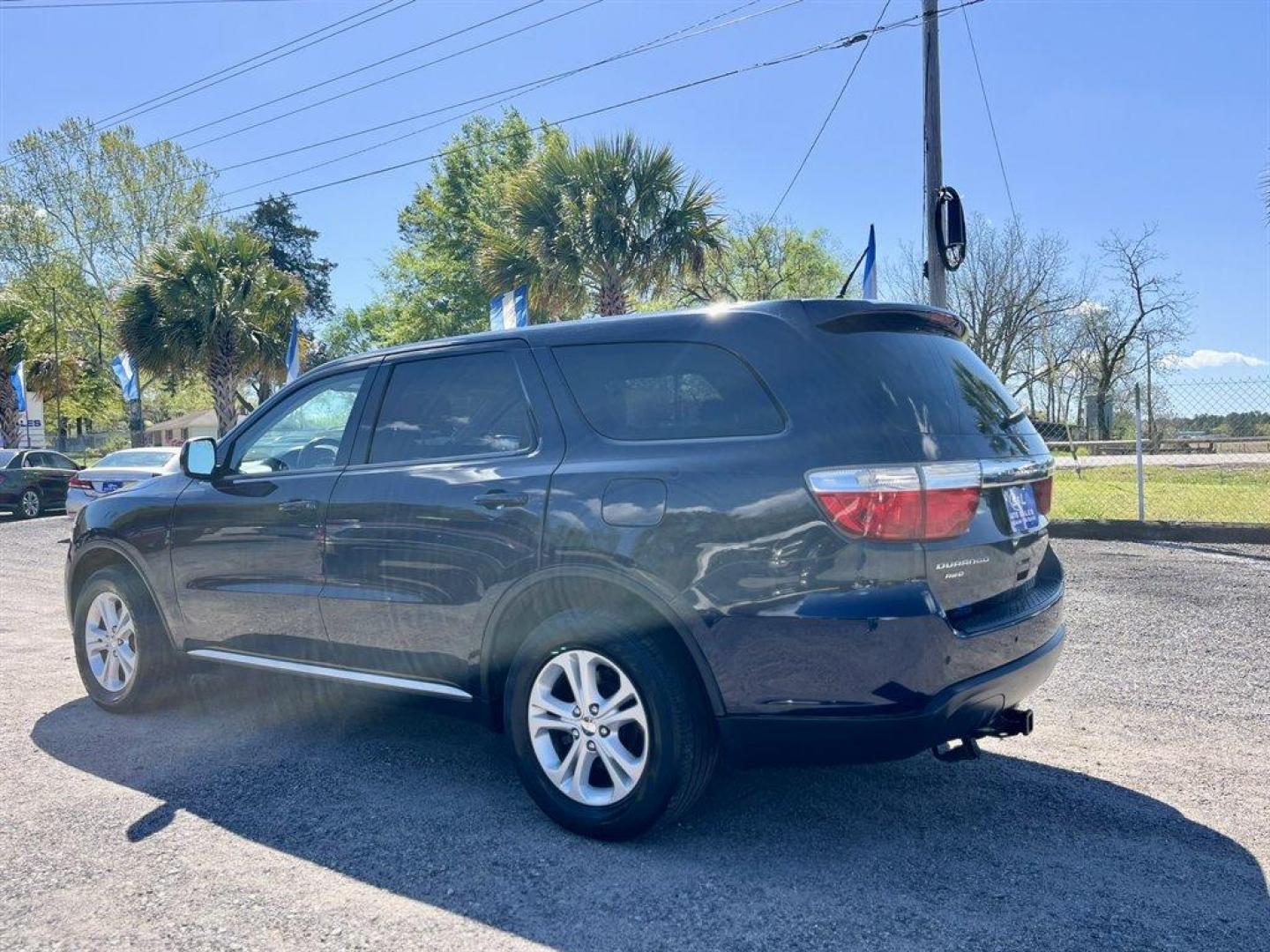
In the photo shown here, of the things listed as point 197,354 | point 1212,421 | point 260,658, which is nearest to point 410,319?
point 197,354

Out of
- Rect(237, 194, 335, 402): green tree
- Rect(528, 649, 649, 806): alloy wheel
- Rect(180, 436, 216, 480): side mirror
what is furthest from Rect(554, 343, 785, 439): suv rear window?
Rect(237, 194, 335, 402): green tree

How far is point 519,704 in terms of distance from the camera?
348 cm

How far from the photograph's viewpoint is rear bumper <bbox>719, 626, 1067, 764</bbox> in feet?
9.57

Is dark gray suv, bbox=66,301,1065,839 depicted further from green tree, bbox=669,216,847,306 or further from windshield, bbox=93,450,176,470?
green tree, bbox=669,216,847,306

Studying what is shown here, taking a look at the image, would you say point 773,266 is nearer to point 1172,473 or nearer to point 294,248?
point 1172,473

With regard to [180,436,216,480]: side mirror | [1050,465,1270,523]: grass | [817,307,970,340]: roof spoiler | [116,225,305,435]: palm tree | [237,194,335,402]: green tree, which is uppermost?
[237,194,335,402]: green tree

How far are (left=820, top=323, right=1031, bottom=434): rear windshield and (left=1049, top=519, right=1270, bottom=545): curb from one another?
782cm

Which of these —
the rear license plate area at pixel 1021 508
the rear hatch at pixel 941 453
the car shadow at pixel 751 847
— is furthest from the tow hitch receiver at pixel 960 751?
the rear license plate area at pixel 1021 508

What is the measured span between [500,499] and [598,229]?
15340 millimetres

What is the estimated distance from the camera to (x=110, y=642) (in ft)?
16.5

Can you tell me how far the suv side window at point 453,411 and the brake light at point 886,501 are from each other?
120cm

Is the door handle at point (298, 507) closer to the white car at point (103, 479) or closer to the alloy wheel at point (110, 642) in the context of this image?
the alloy wheel at point (110, 642)

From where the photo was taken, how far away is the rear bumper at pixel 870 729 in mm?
2918

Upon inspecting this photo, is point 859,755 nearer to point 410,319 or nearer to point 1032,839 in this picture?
point 1032,839
